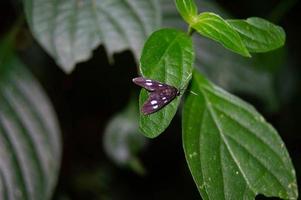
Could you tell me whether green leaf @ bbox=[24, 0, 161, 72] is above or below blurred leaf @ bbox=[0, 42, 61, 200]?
above

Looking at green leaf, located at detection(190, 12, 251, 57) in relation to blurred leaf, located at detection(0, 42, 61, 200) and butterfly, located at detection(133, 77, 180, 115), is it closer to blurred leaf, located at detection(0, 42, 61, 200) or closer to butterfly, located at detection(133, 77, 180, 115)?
butterfly, located at detection(133, 77, 180, 115)

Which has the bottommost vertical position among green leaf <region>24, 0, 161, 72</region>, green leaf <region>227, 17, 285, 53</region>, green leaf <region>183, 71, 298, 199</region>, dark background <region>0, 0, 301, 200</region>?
dark background <region>0, 0, 301, 200</region>

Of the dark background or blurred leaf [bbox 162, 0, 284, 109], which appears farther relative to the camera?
the dark background

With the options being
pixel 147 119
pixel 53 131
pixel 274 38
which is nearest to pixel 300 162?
pixel 53 131

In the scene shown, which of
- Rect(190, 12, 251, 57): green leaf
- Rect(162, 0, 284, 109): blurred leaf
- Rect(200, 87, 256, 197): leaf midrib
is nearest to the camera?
Rect(190, 12, 251, 57): green leaf

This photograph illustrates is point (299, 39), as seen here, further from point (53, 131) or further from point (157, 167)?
point (53, 131)

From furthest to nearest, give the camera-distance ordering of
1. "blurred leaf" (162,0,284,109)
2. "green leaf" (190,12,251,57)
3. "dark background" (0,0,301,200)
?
"dark background" (0,0,301,200), "blurred leaf" (162,0,284,109), "green leaf" (190,12,251,57)

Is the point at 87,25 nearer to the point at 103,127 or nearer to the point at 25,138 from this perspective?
the point at 25,138

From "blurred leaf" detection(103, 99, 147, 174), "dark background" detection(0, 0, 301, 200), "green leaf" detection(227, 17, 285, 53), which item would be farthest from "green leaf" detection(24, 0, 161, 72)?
"dark background" detection(0, 0, 301, 200)
